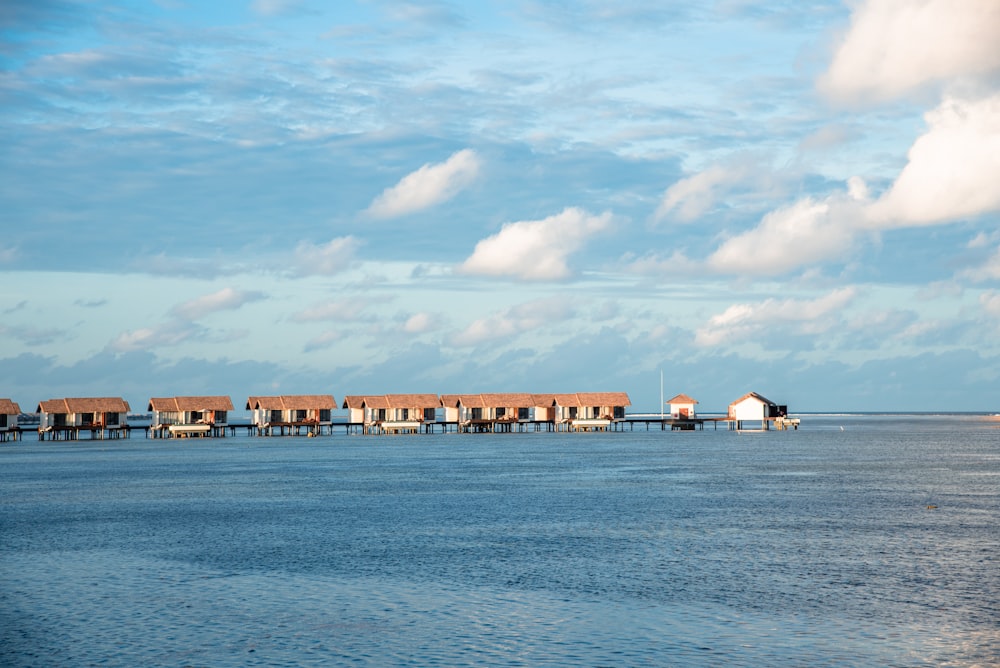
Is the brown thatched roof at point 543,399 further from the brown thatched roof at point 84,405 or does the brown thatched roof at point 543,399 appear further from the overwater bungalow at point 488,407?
the brown thatched roof at point 84,405

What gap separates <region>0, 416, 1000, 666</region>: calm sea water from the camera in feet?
67.9

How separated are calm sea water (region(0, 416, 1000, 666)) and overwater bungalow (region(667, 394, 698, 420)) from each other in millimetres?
97560

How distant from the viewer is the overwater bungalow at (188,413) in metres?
136

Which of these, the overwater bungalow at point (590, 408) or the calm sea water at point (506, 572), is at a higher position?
the overwater bungalow at point (590, 408)

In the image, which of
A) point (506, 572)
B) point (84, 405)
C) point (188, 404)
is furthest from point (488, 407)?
point (506, 572)

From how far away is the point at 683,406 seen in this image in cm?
16100

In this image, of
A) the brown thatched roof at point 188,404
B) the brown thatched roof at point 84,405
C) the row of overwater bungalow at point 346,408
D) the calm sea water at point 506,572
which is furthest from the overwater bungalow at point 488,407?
the calm sea water at point 506,572

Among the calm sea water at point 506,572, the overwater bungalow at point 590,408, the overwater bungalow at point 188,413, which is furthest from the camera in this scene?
the overwater bungalow at point 590,408

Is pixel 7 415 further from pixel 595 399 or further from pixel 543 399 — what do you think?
pixel 595 399

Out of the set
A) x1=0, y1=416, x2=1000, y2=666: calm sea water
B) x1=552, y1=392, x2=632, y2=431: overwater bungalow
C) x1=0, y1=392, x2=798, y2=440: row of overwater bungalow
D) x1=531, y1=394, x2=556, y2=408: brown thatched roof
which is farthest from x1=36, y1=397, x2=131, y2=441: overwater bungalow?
x1=0, y1=416, x2=1000, y2=666: calm sea water

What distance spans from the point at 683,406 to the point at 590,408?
67.5 ft

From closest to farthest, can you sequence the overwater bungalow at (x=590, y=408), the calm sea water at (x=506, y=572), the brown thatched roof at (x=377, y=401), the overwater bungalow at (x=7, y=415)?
1. the calm sea water at (x=506, y=572)
2. the overwater bungalow at (x=7, y=415)
3. the brown thatched roof at (x=377, y=401)
4. the overwater bungalow at (x=590, y=408)

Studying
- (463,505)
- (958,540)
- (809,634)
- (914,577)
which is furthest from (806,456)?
(809,634)

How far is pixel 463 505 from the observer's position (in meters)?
47.6
